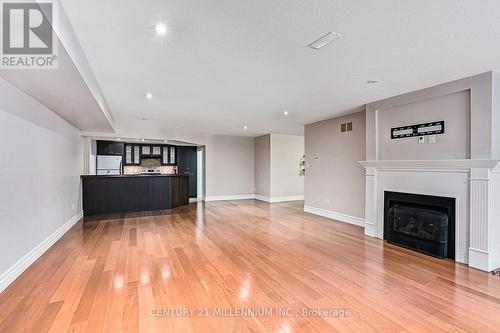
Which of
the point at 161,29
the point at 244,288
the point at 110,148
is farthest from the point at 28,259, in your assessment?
the point at 110,148

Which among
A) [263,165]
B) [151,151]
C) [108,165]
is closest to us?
[108,165]

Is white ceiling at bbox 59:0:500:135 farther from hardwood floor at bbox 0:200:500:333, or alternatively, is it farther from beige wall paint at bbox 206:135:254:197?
beige wall paint at bbox 206:135:254:197

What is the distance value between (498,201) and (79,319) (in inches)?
186

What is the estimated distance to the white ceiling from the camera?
1888 mm

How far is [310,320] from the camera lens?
2.03m

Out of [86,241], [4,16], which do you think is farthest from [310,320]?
[86,241]

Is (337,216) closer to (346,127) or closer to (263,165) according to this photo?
(346,127)

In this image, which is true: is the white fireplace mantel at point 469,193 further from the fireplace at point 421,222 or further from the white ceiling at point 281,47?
the white ceiling at point 281,47

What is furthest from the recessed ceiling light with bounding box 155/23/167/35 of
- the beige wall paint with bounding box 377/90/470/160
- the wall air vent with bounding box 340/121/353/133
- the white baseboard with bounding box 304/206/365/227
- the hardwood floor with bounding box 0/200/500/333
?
the white baseboard with bounding box 304/206/365/227

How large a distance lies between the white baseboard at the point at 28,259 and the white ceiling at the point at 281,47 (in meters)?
2.43

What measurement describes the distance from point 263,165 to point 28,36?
746 centimetres

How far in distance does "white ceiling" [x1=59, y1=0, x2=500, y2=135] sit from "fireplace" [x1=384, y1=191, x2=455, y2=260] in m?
1.71

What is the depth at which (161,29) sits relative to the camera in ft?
7.02

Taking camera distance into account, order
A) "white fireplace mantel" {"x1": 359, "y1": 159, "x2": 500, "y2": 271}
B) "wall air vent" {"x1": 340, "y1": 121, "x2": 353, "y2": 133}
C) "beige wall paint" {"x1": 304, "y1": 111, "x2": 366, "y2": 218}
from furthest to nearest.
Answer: "wall air vent" {"x1": 340, "y1": 121, "x2": 353, "y2": 133}
"beige wall paint" {"x1": 304, "y1": 111, "x2": 366, "y2": 218}
"white fireplace mantel" {"x1": 359, "y1": 159, "x2": 500, "y2": 271}
